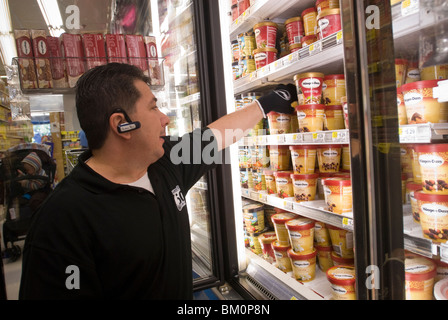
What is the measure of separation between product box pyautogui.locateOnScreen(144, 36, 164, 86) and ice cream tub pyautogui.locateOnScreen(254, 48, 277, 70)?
2.03 feet

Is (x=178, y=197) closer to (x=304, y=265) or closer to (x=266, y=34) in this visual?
(x=304, y=265)

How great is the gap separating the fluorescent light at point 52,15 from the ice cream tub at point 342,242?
1.97m

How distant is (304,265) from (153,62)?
1496 millimetres

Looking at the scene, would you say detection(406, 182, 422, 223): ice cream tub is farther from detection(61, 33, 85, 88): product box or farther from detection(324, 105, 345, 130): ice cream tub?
→ detection(61, 33, 85, 88): product box

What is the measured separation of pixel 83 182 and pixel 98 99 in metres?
0.29

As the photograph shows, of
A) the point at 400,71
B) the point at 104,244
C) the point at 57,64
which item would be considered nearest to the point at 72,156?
the point at 57,64

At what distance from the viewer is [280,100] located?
163 cm

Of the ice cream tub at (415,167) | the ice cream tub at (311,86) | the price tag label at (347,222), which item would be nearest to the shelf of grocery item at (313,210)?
the price tag label at (347,222)

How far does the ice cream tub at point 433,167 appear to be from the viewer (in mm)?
997

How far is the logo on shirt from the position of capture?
1.22 meters

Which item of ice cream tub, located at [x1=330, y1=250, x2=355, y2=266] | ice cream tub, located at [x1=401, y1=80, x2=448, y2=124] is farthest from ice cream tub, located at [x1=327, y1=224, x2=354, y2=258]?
ice cream tub, located at [x1=401, y1=80, x2=448, y2=124]

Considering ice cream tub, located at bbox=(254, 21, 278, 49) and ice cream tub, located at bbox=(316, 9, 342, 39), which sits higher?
ice cream tub, located at bbox=(254, 21, 278, 49)

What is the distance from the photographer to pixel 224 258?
1.85 m
